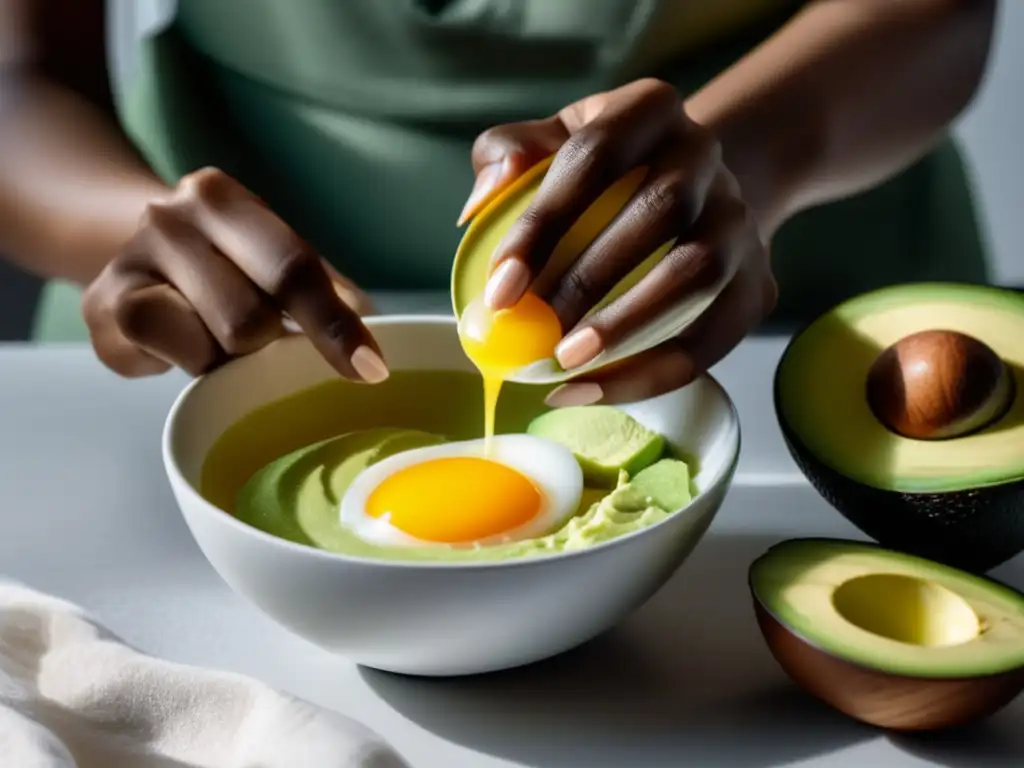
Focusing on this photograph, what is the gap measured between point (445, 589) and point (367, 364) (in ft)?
0.77

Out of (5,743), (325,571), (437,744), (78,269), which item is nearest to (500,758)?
(437,744)

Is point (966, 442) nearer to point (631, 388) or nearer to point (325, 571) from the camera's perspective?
point (631, 388)

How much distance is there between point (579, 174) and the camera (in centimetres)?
74

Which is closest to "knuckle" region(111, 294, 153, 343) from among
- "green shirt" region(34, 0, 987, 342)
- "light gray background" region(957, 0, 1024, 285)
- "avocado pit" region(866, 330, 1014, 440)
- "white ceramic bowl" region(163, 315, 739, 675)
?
"white ceramic bowl" region(163, 315, 739, 675)

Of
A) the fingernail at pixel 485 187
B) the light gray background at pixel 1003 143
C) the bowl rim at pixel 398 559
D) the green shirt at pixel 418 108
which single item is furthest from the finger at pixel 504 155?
the light gray background at pixel 1003 143

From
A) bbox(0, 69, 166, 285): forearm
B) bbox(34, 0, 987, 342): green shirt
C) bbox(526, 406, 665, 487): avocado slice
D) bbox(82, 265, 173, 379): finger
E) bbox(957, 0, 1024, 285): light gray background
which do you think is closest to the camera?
bbox(526, 406, 665, 487): avocado slice

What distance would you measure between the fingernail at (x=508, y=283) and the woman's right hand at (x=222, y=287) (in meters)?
0.12

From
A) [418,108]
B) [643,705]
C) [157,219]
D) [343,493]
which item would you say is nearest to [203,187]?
[157,219]

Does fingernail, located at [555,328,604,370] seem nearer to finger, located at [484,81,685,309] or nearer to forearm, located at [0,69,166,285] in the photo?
finger, located at [484,81,685,309]

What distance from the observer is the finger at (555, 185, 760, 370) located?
28.5 inches

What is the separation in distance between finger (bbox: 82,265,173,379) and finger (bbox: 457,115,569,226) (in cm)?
25

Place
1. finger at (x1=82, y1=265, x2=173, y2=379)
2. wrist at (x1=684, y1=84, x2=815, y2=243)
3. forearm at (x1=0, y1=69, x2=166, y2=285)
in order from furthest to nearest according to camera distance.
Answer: forearm at (x1=0, y1=69, x2=166, y2=285), wrist at (x1=684, y1=84, x2=815, y2=243), finger at (x1=82, y1=265, x2=173, y2=379)

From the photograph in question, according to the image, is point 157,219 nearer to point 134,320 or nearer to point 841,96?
point 134,320

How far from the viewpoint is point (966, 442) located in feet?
2.43
